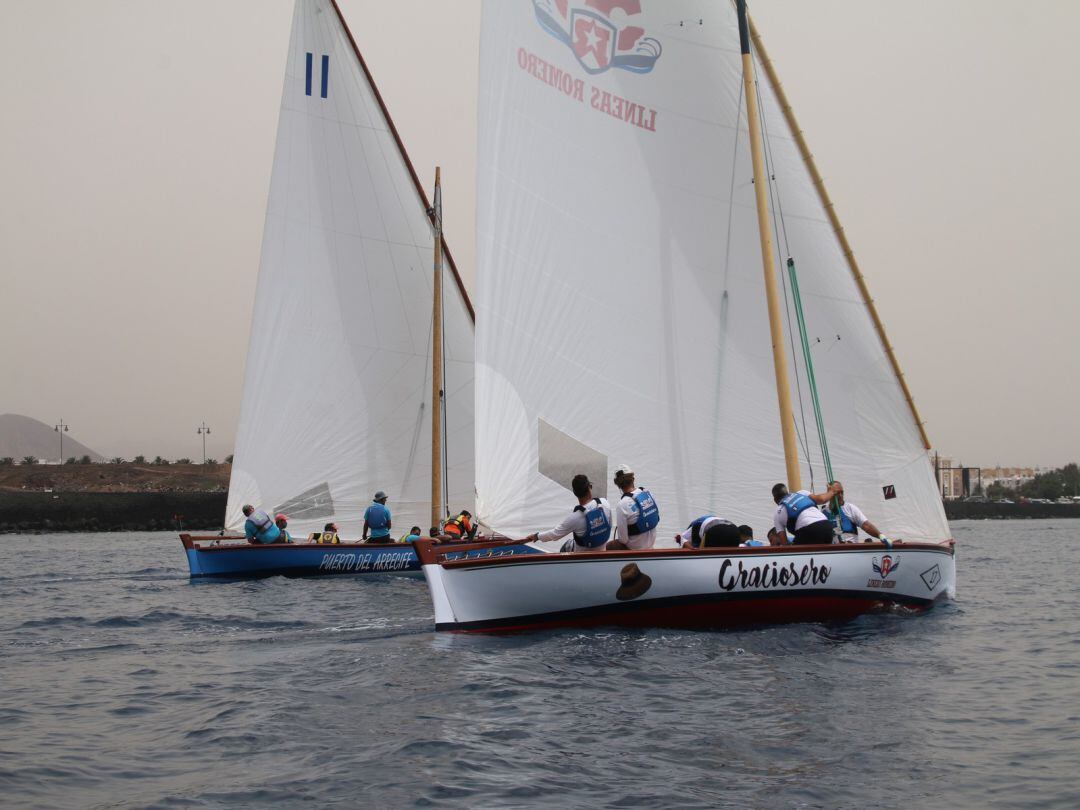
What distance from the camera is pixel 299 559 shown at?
23281 millimetres

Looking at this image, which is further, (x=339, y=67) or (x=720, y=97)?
(x=339, y=67)

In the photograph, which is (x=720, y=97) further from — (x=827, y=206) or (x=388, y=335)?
(x=388, y=335)

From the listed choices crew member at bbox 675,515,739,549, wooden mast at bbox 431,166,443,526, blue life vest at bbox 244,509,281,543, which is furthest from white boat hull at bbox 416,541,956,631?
wooden mast at bbox 431,166,443,526

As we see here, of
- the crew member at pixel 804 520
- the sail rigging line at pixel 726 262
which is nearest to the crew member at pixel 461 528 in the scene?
the sail rigging line at pixel 726 262

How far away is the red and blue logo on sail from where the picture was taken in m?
16.3

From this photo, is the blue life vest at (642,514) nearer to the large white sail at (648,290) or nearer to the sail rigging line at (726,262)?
the large white sail at (648,290)

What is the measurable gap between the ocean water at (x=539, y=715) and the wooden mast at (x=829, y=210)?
342cm

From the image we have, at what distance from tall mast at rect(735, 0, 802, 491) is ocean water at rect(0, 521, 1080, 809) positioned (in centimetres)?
254

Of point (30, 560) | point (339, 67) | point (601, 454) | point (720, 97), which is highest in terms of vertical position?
point (339, 67)

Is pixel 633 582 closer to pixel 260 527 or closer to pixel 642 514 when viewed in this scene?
pixel 642 514

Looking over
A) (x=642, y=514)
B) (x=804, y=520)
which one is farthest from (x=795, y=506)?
(x=642, y=514)

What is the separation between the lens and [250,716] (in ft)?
29.7

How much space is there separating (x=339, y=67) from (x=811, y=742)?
2409 centimetres

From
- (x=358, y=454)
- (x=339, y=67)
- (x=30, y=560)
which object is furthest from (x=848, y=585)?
(x=30, y=560)
